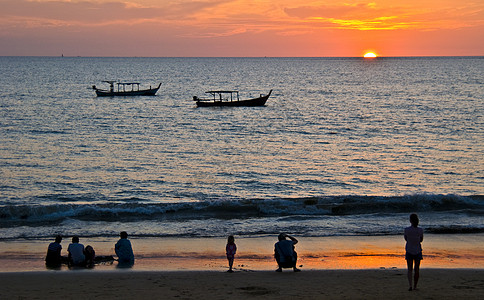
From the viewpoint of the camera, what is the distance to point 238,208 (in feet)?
83.8

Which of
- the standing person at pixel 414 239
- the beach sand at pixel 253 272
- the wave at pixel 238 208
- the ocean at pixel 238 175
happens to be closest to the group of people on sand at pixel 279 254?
the standing person at pixel 414 239

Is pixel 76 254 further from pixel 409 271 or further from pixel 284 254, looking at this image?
pixel 409 271

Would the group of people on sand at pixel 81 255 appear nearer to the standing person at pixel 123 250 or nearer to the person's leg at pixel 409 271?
the standing person at pixel 123 250

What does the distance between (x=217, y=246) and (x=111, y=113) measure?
54464mm

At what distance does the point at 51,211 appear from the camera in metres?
24.8

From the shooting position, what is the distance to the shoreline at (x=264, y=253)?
1574 centimetres

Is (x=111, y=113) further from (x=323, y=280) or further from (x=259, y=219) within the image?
(x=323, y=280)

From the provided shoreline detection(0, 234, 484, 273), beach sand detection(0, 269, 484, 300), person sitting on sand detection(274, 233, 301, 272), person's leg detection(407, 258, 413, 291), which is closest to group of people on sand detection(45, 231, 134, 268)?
shoreline detection(0, 234, 484, 273)

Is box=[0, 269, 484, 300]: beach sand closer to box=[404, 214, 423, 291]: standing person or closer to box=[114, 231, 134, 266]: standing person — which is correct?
box=[404, 214, 423, 291]: standing person

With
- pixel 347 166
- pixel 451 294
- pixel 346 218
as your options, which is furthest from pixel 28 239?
pixel 347 166

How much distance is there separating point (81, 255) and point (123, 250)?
117cm

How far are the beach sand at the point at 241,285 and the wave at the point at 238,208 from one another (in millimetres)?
9543

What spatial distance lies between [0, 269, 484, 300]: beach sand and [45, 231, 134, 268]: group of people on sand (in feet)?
2.54

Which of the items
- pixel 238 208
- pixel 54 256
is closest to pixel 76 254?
pixel 54 256
